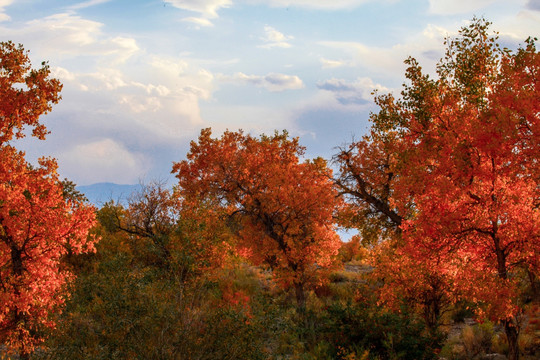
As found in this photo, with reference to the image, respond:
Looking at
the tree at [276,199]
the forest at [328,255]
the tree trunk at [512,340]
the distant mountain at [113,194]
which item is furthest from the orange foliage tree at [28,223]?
the tree trunk at [512,340]

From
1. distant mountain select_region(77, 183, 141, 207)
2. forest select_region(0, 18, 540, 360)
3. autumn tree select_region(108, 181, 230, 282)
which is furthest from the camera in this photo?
distant mountain select_region(77, 183, 141, 207)

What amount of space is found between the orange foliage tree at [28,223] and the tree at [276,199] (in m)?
9.60

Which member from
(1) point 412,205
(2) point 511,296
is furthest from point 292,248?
(2) point 511,296

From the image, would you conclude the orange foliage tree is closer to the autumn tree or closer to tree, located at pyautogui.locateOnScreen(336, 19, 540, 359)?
the autumn tree

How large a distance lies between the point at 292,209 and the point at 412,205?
6442 mm

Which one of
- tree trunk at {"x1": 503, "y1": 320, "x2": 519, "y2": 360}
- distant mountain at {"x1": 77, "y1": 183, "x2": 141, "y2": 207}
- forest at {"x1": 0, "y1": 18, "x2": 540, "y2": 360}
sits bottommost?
tree trunk at {"x1": 503, "y1": 320, "x2": 519, "y2": 360}

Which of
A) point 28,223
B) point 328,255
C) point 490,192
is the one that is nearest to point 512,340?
point 490,192

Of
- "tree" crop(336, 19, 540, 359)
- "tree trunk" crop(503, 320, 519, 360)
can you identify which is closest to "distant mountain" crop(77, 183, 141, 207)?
"tree" crop(336, 19, 540, 359)

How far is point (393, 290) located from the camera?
18.6 m

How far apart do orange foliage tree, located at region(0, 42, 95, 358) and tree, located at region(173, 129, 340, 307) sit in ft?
31.5

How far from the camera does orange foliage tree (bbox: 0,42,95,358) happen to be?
16.7 metres

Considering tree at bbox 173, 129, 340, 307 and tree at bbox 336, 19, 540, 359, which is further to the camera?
tree at bbox 173, 129, 340, 307

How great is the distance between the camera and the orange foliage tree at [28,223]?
1666 cm

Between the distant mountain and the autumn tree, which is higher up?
the distant mountain
